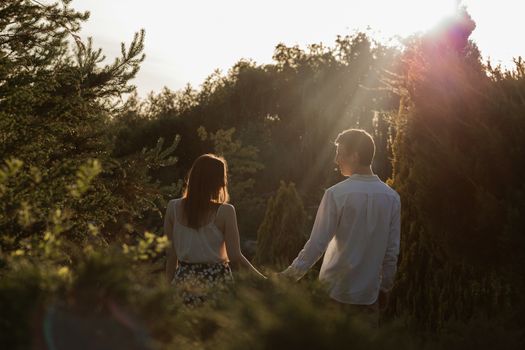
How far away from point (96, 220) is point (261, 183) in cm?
2364

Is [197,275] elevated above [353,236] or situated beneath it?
situated beneath

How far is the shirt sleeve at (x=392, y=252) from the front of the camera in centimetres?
510

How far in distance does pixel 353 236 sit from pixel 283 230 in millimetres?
7674

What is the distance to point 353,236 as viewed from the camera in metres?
4.93

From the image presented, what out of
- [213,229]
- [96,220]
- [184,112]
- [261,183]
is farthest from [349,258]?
[184,112]

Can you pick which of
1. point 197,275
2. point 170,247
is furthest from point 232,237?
point 170,247

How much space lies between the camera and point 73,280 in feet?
9.74

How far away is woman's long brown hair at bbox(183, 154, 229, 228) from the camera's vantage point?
5.19 m

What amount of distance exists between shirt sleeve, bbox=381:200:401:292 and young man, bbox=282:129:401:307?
45mm

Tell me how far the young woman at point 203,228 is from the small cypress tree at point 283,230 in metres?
7.07

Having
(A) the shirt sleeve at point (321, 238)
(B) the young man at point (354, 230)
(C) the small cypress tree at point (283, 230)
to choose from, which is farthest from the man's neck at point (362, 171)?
(C) the small cypress tree at point (283, 230)

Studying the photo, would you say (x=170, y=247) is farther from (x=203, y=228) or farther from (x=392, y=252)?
(x=392, y=252)

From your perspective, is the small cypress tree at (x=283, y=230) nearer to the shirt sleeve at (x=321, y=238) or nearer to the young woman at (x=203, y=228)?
the young woman at (x=203, y=228)

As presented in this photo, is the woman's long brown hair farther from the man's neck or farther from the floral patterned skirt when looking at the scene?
the man's neck
